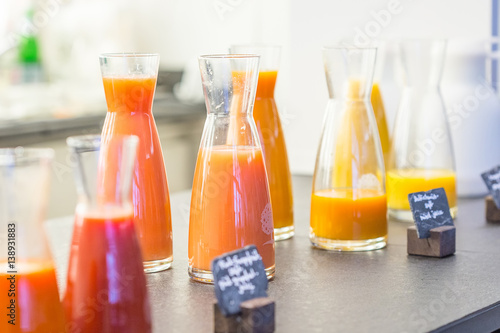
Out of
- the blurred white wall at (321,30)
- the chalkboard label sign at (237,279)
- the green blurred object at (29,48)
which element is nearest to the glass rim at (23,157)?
the chalkboard label sign at (237,279)

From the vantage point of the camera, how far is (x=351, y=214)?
132cm

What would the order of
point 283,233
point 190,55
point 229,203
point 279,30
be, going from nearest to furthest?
point 229,203, point 283,233, point 279,30, point 190,55

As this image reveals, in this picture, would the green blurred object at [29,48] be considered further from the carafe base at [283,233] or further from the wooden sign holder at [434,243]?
the wooden sign holder at [434,243]

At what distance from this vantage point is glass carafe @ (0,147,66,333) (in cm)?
77

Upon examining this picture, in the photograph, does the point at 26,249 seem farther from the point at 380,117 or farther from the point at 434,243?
the point at 380,117

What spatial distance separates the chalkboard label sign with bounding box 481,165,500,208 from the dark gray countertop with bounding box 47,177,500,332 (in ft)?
0.45

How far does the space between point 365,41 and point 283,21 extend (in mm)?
1247

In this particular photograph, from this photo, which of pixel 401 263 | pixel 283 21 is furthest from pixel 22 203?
pixel 283 21

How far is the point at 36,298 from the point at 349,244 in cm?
64

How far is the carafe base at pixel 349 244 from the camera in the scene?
4.39 feet

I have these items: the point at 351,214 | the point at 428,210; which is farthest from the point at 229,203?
the point at 428,210

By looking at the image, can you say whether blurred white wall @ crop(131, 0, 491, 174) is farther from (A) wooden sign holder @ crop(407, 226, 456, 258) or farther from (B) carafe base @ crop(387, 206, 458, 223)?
(A) wooden sign holder @ crop(407, 226, 456, 258)

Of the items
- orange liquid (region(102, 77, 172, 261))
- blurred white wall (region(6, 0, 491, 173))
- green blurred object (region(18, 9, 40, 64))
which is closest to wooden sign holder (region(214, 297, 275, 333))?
orange liquid (region(102, 77, 172, 261))

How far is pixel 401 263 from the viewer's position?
1262mm
